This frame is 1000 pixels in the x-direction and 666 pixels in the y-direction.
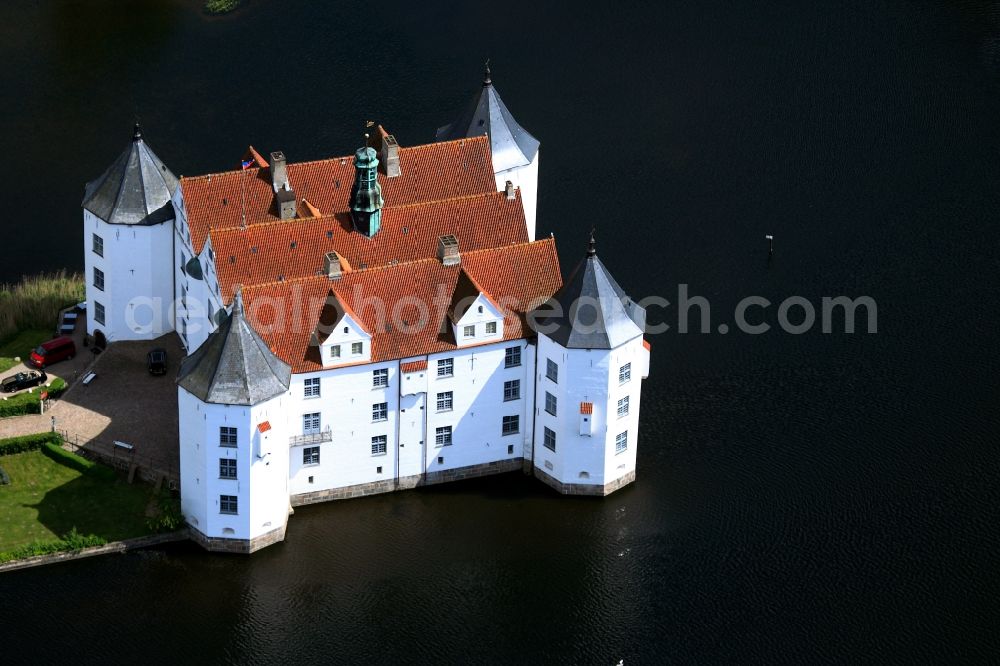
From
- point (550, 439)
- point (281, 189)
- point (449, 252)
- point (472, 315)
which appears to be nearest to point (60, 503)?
point (281, 189)

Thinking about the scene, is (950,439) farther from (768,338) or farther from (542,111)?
(542,111)

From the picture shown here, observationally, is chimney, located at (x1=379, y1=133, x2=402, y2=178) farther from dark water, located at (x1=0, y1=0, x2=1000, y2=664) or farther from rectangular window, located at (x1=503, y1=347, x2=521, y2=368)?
dark water, located at (x1=0, y1=0, x2=1000, y2=664)

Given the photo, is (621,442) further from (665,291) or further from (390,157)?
(390,157)

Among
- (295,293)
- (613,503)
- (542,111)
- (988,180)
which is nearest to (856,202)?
(988,180)

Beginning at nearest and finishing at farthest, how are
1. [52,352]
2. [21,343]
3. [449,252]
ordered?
1. [449,252]
2. [52,352]
3. [21,343]

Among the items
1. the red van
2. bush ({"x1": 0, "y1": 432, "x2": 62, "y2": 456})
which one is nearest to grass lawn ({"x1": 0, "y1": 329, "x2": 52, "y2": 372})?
the red van

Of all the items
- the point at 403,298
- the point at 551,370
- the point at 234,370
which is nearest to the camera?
the point at 234,370

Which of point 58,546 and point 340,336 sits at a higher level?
point 340,336
